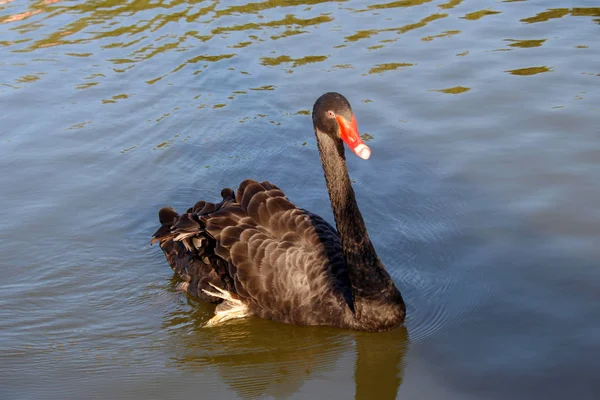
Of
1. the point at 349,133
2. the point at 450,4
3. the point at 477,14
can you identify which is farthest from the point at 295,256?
the point at 450,4

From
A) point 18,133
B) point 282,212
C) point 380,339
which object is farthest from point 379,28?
point 380,339

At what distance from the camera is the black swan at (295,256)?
5.28 meters

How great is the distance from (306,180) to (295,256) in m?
2.08

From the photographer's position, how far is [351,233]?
17.4 feet

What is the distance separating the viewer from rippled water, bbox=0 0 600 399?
5145 mm

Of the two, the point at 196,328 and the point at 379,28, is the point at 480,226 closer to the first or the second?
the point at 196,328

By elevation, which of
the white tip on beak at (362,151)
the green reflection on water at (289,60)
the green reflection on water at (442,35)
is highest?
the white tip on beak at (362,151)

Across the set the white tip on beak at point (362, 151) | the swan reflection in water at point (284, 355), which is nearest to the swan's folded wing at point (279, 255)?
the swan reflection in water at point (284, 355)

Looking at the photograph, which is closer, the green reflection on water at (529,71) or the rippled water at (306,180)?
the rippled water at (306,180)

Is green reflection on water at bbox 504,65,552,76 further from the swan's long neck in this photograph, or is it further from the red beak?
the red beak

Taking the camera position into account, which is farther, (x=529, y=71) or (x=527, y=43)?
(x=527, y=43)

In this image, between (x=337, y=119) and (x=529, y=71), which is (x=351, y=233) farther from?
(x=529, y=71)

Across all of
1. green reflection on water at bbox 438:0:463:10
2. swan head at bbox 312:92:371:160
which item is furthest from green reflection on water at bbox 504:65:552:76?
swan head at bbox 312:92:371:160

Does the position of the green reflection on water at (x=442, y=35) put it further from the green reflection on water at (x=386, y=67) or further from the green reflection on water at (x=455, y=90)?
the green reflection on water at (x=455, y=90)
